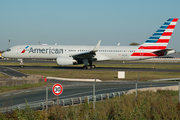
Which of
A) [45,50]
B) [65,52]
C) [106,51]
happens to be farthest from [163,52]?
[45,50]

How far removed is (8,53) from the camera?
4988 cm

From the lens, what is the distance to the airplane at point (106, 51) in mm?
48562

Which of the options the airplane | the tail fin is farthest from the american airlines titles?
the tail fin

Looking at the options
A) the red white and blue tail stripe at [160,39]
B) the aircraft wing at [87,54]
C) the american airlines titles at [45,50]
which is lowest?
the aircraft wing at [87,54]

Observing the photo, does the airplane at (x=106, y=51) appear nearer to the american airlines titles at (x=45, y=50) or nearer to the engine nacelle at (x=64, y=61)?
the american airlines titles at (x=45, y=50)

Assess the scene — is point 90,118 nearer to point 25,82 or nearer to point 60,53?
point 25,82

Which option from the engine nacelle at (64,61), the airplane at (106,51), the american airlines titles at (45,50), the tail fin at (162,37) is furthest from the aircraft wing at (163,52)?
the american airlines titles at (45,50)

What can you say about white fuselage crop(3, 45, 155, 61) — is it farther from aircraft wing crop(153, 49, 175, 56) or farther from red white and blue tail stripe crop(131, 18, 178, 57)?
aircraft wing crop(153, 49, 175, 56)

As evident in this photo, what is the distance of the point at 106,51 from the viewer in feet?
163

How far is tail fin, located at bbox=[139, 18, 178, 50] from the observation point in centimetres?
4994

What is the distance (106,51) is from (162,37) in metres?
12.4

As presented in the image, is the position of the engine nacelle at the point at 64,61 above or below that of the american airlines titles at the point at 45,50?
below

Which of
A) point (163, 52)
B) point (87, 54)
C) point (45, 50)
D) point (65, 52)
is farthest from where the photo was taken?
point (65, 52)

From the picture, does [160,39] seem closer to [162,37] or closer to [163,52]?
[162,37]
